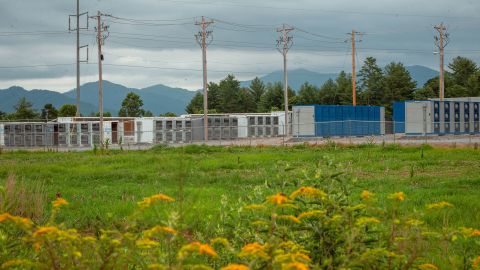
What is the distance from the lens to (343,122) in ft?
175

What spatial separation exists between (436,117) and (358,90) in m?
41.8

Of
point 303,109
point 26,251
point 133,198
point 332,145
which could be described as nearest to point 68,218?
point 133,198

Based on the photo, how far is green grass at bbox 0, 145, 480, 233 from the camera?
10945mm

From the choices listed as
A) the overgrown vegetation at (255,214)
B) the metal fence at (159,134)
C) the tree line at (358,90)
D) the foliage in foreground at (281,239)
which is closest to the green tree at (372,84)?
the tree line at (358,90)

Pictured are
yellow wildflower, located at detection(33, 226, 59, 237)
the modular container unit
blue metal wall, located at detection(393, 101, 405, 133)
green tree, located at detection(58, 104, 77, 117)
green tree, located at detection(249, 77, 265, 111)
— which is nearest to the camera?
yellow wildflower, located at detection(33, 226, 59, 237)

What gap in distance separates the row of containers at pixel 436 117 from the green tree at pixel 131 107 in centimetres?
5596

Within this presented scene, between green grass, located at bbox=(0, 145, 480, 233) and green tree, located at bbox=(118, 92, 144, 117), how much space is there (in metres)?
77.7

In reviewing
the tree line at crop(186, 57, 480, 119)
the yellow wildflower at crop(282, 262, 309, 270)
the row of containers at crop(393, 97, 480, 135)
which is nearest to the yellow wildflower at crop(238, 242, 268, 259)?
the yellow wildflower at crop(282, 262, 309, 270)

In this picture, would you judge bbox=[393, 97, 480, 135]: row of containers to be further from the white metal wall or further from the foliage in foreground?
the foliage in foreground

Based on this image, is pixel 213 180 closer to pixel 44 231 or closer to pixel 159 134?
pixel 44 231

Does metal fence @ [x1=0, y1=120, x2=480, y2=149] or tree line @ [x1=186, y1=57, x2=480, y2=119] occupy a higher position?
tree line @ [x1=186, y1=57, x2=480, y2=119]

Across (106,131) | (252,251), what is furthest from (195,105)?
(252,251)

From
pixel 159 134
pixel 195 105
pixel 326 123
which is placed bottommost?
pixel 159 134

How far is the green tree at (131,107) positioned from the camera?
336ft
